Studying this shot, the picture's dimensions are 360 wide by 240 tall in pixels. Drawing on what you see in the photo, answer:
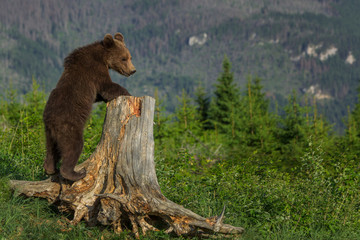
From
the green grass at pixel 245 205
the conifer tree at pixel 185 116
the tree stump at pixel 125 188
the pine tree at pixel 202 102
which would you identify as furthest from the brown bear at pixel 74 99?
the pine tree at pixel 202 102

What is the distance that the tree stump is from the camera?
4594 mm

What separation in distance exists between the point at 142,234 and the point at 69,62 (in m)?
2.72

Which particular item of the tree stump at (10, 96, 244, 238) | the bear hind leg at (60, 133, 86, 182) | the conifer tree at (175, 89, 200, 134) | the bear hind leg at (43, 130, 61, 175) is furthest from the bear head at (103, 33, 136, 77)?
the conifer tree at (175, 89, 200, 134)

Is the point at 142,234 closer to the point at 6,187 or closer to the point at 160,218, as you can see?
the point at 160,218

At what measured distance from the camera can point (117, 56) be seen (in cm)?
577

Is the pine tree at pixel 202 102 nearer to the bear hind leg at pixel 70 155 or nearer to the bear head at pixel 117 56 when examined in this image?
the bear head at pixel 117 56

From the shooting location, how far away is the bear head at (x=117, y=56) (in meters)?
5.65

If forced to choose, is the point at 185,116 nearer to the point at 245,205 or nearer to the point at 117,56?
the point at 117,56

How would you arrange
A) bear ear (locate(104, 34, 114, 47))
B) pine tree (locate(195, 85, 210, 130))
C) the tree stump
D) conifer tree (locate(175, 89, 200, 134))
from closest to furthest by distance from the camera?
the tree stump
bear ear (locate(104, 34, 114, 47))
conifer tree (locate(175, 89, 200, 134))
pine tree (locate(195, 85, 210, 130))

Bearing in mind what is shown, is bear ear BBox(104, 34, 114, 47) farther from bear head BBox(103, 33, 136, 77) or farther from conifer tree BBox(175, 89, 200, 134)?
conifer tree BBox(175, 89, 200, 134)

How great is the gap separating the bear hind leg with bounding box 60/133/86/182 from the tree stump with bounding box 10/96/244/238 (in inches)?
11.6

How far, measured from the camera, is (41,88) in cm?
1486

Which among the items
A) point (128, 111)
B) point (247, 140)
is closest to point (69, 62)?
point (128, 111)

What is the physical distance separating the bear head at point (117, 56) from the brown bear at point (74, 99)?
0.02 meters
